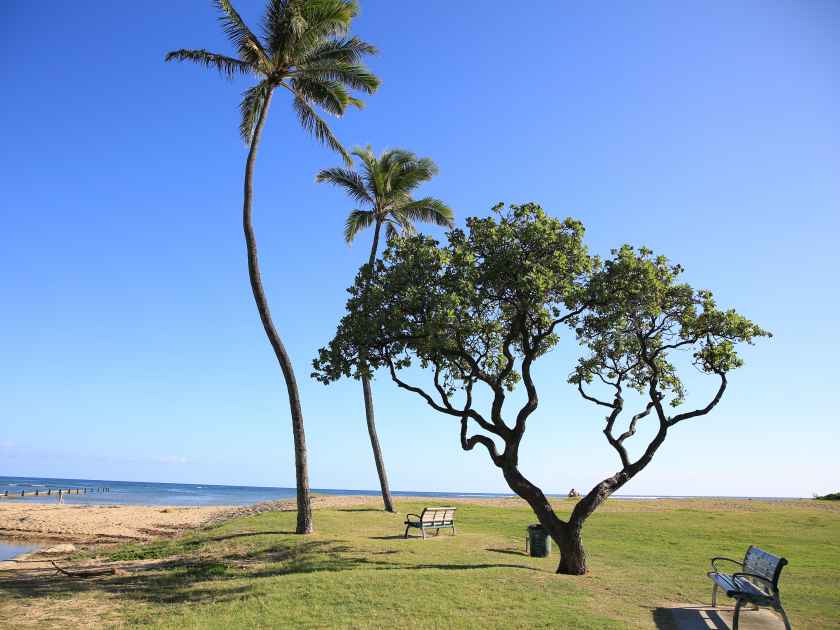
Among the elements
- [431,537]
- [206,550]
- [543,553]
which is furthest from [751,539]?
[206,550]

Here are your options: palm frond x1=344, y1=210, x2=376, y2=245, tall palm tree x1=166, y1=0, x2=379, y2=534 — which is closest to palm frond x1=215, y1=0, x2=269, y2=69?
tall palm tree x1=166, y1=0, x2=379, y2=534

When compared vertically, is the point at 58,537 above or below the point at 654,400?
below

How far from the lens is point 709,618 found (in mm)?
8867

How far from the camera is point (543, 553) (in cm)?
1518

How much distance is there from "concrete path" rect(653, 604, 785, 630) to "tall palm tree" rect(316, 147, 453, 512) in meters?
19.1

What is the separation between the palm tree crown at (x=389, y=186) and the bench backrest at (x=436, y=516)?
13.7 metres

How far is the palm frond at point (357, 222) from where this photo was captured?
2861 centimetres

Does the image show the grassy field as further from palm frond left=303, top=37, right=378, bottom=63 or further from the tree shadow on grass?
palm frond left=303, top=37, right=378, bottom=63

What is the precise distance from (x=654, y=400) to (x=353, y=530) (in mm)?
11459

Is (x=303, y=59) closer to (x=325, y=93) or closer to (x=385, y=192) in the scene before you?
(x=325, y=93)

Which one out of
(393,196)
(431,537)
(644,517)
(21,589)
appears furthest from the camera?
(393,196)

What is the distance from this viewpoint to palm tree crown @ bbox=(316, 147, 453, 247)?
91.1 feet

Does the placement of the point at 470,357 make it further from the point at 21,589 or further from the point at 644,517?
the point at 644,517

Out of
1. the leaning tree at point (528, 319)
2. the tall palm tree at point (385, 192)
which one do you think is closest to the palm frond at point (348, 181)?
the tall palm tree at point (385, 192)
